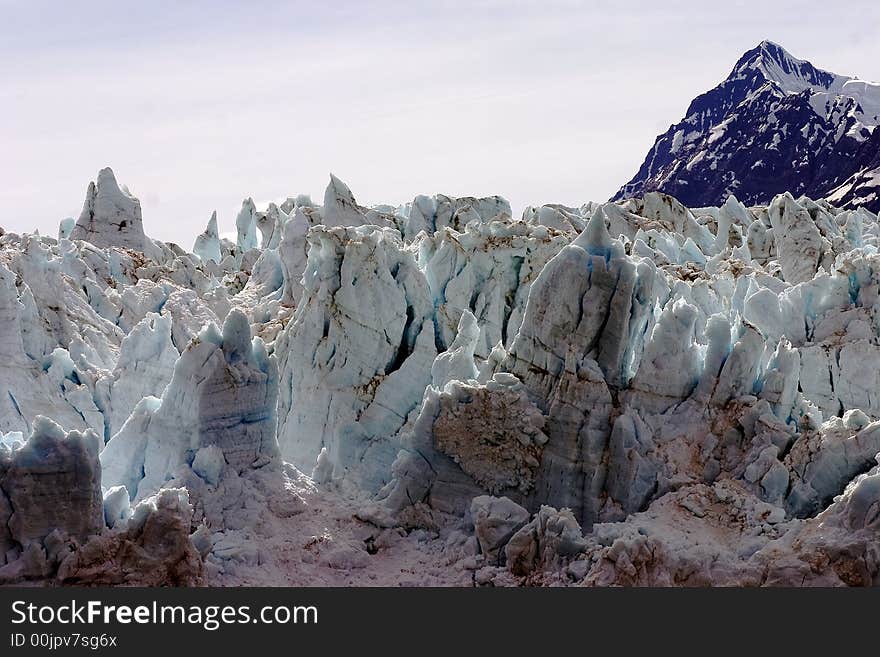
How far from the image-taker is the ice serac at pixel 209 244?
56.4 meters

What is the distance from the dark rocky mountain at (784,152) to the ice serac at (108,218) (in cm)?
7350

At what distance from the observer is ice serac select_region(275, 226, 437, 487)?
765 inches

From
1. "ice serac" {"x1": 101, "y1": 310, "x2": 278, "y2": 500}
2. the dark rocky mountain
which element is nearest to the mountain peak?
the dark rocky mountain

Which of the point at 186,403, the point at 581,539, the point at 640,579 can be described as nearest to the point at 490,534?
the point at 581,539

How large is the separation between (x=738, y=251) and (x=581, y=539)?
99.3 feet

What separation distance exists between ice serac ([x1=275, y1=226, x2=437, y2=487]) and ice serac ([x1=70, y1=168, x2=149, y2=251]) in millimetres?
26006

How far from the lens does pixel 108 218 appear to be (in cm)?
4600

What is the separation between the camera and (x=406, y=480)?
1438cm

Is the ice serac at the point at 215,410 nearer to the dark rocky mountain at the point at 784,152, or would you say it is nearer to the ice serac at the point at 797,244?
the ice serac at the point at 797,244

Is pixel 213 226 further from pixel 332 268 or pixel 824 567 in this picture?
pixel 824 567

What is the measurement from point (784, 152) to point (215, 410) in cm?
11215

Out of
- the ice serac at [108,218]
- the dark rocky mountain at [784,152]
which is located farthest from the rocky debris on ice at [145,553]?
the dark rocky mountain at [784,152]

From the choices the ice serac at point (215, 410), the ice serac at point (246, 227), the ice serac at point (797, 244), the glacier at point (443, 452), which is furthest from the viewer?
the ice serac at point (246, 227)

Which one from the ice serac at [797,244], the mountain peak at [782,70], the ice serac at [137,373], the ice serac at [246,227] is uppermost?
the mountain peak at [782,70]
